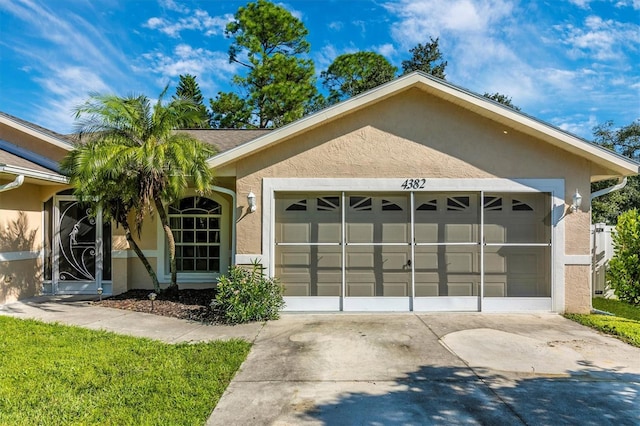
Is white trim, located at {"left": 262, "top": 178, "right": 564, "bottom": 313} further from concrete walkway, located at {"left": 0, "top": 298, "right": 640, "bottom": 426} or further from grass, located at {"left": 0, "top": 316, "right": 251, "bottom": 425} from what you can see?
grass, located at {"left": 0, "top": 316, "right": 251, "bottom": 425}

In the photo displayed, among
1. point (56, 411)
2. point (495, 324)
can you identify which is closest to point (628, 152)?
point (495, 324)

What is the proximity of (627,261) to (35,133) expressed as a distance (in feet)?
50.1

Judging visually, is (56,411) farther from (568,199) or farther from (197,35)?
(197,35)

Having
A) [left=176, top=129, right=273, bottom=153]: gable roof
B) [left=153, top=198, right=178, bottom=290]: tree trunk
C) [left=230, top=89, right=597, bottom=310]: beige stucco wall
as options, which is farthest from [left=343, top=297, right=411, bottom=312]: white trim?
[left=176, top=129, right=273, bottom=153]: gable roof

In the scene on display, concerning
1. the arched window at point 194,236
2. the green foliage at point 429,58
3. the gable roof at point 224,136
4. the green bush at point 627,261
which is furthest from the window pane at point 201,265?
the green foliage at point 429,58

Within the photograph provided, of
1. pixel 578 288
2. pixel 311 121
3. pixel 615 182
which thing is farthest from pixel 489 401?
pixel 615 182

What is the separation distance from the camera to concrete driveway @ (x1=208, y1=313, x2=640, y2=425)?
3734 mm

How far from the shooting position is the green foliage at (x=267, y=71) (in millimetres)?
23663

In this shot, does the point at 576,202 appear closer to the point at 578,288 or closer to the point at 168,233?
the point at 578,288

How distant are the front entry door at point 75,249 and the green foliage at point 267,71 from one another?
15.5 metres

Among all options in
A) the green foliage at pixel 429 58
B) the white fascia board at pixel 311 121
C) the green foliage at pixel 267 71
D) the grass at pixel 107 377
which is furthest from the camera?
the green foliage at pixel 429 58

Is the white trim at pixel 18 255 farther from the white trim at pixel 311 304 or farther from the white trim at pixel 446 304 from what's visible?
the white trim at pixel 446 304

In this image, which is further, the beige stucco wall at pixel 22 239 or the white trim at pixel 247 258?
the beige stucco wall at pixel 22 239

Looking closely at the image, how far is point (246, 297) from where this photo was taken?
7.32 meters
